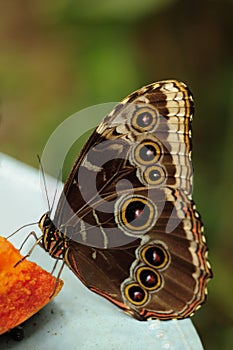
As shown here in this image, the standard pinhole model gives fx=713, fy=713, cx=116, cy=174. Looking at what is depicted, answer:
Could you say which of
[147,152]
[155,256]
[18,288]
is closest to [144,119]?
[147,152]

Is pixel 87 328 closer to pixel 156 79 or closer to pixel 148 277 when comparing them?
pixel 148 277

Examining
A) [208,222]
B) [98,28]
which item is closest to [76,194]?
[208,222]

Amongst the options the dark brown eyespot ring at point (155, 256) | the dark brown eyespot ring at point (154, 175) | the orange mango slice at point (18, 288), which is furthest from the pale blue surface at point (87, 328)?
the dark brown eyespot ring at point (154, 175)

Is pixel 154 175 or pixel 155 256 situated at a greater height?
pixel 154 175

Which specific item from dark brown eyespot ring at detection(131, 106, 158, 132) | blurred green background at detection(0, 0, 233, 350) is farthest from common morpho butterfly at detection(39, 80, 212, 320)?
blurred green background at detection(0, 0, 233, 350)

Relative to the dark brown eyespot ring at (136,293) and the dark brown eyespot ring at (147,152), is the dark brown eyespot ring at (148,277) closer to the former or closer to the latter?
the dark brown eyespot ring at (136,293)

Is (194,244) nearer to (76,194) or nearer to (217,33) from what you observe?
(76,194)

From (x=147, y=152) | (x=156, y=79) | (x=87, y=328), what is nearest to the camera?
(x=147, y=152)

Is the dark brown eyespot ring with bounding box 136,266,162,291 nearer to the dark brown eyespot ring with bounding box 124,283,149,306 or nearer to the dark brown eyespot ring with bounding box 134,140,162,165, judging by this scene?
the dark brown eyespot ring with bounding box 124,283,149,306
